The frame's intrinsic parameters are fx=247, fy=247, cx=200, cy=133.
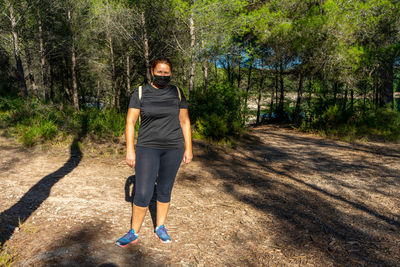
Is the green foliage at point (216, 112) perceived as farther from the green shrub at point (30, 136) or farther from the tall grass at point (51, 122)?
the green shrub at point (30, 136)

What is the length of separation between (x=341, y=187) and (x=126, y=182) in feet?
13.5

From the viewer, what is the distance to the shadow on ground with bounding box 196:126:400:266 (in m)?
2.79

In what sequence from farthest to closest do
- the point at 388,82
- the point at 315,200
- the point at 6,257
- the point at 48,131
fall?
the point at 388,82
the point at 48,131
the point at 315,200
the point at 6,257

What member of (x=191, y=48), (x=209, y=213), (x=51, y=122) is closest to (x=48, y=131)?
(x=51, y=122)

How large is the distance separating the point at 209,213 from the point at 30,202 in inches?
96.3

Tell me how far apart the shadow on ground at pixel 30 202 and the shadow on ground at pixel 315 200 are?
9.52ft

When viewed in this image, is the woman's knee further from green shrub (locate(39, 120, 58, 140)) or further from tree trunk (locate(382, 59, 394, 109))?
tree trunk (locate(382, 59, 394, 109))

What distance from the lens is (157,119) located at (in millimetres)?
2387

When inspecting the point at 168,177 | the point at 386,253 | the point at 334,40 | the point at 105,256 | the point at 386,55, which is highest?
the point at 334,40

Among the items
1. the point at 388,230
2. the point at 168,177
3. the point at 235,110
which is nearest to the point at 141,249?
the point at 168,177

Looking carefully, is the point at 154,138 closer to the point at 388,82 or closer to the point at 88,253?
the point at 88,253

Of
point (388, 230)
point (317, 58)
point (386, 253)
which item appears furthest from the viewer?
point (317, 58)

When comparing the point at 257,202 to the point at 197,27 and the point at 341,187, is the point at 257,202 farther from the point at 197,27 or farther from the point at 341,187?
the point at 197,27

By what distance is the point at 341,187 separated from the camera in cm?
484
